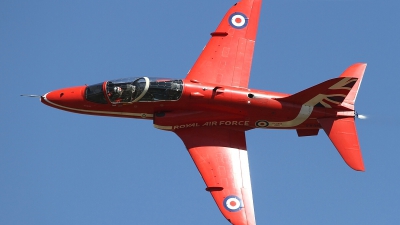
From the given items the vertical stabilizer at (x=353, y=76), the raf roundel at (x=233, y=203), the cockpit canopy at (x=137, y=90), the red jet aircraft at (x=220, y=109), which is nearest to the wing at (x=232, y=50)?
the red jet aircraft at (x=220, y=109)

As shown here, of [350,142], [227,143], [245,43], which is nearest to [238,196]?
[227,143]

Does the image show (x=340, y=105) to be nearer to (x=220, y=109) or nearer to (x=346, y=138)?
(x=346, y=138)

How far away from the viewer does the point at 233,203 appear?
40.5m

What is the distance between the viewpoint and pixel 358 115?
1700 inches

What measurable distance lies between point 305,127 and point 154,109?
6.95m

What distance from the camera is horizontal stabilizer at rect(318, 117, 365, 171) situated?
41.5m

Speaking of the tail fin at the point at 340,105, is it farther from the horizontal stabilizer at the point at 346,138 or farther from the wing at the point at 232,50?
the wing at the point at 232,50

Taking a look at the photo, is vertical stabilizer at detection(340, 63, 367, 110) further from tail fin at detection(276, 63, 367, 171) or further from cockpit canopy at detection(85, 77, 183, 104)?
cockpit canopy at detection(85, 77, 183, 104)

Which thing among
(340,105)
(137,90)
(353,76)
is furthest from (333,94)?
(137,90)

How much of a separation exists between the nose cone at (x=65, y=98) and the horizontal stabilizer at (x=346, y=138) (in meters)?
11.0

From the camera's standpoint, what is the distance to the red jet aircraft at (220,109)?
42.1 metres

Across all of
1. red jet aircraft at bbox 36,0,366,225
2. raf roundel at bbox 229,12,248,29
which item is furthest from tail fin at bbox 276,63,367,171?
raf roundel at bbox 229,12,248,29

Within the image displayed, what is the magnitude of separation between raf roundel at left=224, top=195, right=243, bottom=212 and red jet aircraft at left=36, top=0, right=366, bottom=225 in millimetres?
983

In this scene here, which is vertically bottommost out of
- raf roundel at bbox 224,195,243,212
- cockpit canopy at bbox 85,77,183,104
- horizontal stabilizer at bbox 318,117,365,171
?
raf roundel at bbox 224,195,243,212
